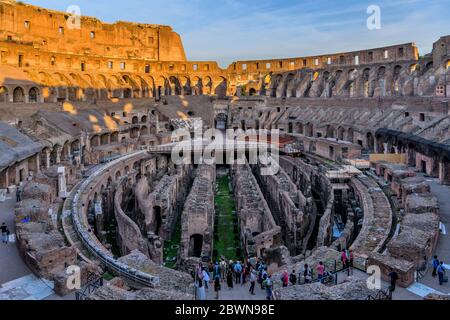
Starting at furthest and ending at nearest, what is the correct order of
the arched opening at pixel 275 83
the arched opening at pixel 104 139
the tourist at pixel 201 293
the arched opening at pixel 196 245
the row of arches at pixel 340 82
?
the arched opening at pixel 275 83
the row of arches at pixel 340 82
the arched opening at pixel 104 139
the arched opening at pixel 196 245
the tourist at pixel 201 293

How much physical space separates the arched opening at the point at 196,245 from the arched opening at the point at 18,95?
24.9 meters

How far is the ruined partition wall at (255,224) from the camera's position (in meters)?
15.4

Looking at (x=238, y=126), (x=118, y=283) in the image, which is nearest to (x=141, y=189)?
(x=118, y=283)

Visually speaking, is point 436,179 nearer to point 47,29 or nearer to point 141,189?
point 141,189

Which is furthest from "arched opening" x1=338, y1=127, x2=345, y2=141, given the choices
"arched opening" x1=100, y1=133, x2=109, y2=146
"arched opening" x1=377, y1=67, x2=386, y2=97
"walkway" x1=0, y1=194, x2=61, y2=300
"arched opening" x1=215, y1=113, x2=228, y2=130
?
"walkway" x1=0, y1=194, x2=61, y2=300

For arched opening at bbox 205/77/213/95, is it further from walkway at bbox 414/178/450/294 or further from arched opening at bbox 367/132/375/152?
walkway at bbox 414/178/450/294

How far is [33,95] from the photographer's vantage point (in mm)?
37281

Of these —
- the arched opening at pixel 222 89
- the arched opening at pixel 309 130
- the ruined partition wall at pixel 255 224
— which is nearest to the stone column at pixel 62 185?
the ruined partition wall at pixel 255 224

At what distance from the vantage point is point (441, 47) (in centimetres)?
3500

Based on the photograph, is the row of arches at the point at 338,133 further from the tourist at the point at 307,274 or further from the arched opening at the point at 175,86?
the tourist at the point at 307,274

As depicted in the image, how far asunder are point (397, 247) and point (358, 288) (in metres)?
3.08

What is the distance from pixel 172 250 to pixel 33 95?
86.1 ft

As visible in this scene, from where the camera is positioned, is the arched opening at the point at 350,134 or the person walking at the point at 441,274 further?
the arched opening at the point at 350,134
